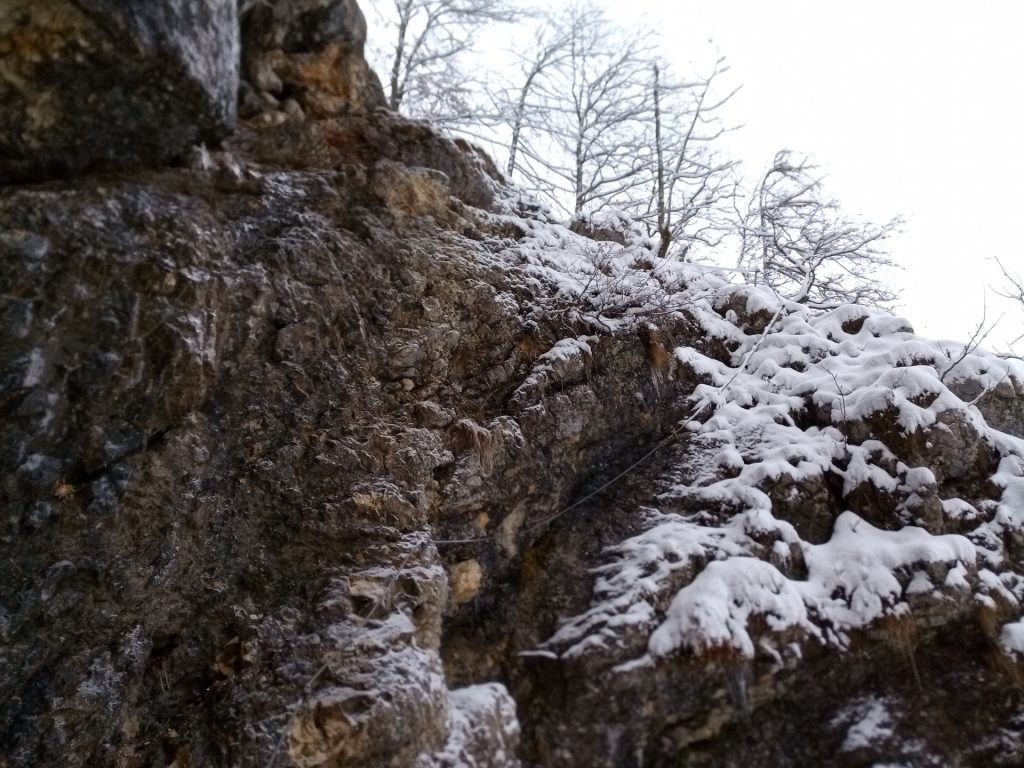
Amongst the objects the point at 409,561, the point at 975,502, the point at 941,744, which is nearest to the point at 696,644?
the point at 941,744

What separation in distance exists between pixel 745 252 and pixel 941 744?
7.15 metres

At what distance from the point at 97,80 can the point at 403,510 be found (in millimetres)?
2899

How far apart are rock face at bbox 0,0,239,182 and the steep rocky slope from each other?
0.04 metres

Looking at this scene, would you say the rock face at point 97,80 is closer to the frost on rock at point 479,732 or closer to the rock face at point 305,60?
the rock face at point 305,60

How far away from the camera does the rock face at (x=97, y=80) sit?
329cm

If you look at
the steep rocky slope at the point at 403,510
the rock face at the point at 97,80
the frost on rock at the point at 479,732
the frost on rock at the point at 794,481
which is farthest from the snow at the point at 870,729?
the rock face at the point at 97,80

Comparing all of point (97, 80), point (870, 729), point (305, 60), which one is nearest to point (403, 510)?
point (870, 729)

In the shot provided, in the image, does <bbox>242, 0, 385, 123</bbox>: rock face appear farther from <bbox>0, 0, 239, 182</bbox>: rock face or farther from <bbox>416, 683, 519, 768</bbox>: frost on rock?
<bbox>416, 683, 519, 768</bbox>: frost on rock

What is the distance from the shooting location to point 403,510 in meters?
3.71

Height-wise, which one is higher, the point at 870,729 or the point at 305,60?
the point at 305,60

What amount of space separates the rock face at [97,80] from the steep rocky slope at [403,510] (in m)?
0.04

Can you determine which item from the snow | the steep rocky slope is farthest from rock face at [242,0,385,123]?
the snow

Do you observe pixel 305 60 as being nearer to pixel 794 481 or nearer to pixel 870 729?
pixel 794 481

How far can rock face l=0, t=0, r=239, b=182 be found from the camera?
3291 millimetres
